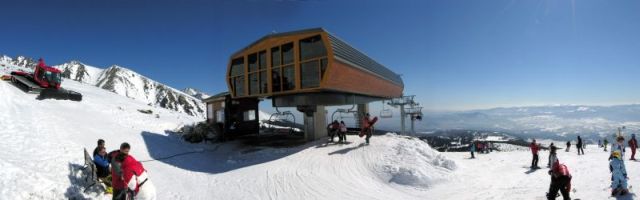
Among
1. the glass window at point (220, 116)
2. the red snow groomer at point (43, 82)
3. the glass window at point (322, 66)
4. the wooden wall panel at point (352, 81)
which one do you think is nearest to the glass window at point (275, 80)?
the glass window at point (322, 66)

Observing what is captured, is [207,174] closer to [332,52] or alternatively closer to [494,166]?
[332,52]

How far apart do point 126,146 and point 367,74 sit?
18726mm

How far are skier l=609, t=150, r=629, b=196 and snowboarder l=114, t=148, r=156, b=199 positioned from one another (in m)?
12.0

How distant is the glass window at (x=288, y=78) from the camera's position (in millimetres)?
17984

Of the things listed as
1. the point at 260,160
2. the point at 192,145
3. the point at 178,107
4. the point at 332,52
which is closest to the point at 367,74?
the point at 332,52

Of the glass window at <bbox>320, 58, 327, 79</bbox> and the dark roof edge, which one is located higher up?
the dark roof edge

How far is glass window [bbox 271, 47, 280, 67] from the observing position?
1888cm

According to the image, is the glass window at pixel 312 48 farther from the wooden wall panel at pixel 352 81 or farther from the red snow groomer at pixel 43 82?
the red snow groomer at pixel 43 82

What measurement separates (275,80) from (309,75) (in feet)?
9.62

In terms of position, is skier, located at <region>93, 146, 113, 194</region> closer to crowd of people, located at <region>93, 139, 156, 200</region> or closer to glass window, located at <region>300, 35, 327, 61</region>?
crowd of people, located at <region>93, 139, 156, 200</region>

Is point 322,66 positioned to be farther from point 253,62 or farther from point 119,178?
point 119,178

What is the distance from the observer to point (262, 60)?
2014cm

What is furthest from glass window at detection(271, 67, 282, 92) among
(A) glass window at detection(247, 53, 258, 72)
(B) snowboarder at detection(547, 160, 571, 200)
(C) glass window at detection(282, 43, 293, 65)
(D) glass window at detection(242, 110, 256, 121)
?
(B) snowboarder at detection(547, 160, 571, 200)

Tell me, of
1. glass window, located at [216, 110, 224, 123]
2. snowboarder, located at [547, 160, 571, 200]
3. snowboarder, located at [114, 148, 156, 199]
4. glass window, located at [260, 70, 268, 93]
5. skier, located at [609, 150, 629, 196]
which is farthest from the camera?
glass window, located at [216, 110, 224, 123]
